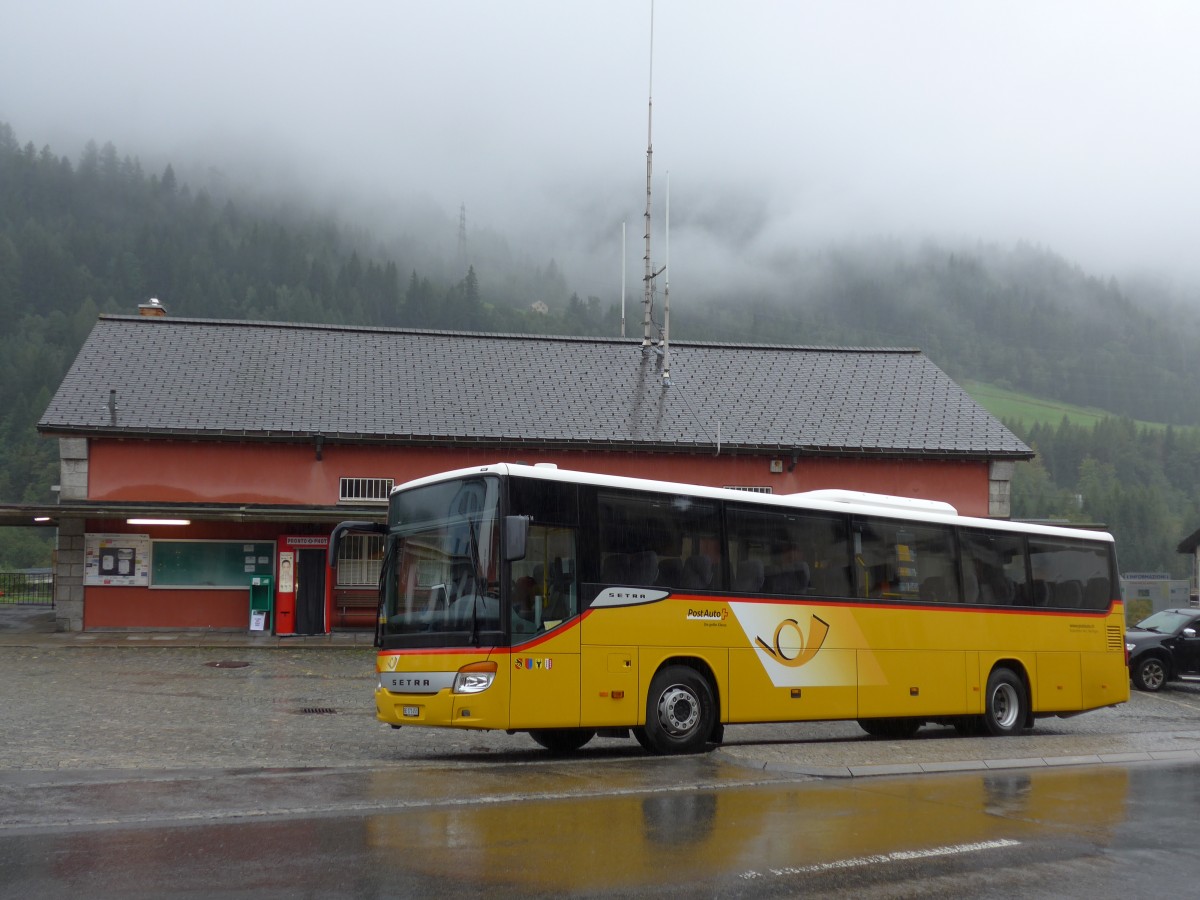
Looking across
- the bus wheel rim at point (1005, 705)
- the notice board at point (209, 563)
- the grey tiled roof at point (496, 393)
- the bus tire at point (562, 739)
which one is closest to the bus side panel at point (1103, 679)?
the bus wheel rim at point (1005, 705)

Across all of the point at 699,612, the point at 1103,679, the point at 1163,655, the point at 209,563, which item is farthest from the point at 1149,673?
the point at 209,563

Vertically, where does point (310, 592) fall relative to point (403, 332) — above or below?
below

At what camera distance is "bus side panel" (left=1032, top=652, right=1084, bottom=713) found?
16.7m

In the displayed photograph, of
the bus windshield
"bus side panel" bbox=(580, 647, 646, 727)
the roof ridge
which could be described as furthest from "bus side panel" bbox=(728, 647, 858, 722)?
the roof ridge

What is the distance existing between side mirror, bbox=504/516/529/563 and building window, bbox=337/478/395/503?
19.2 meters

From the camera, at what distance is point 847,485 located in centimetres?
3228

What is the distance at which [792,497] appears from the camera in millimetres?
14781

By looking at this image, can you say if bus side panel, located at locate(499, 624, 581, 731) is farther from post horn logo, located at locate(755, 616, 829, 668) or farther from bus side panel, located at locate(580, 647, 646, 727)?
post horn logo, located at locate(755, 616, 829, 668)

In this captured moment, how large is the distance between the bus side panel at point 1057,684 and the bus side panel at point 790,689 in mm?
3630

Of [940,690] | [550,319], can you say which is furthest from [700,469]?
[550,319]

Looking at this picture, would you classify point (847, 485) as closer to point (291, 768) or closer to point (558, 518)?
point (558, 518)

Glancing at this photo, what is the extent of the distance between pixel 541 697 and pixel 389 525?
2.63 metres

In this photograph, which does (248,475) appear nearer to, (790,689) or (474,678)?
(790,689)

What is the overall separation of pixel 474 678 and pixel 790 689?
13.6ft
